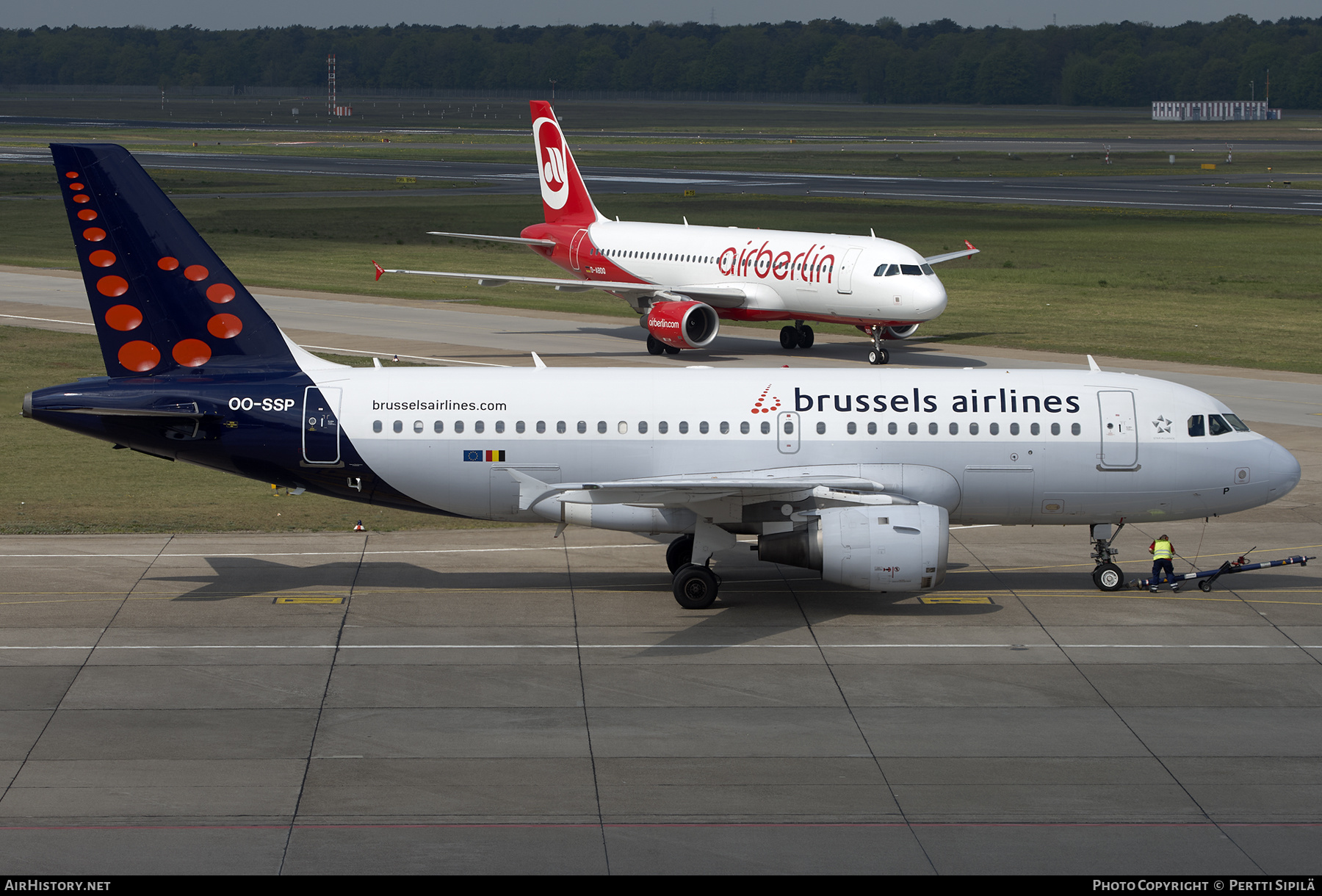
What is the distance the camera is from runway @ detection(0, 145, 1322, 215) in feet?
387

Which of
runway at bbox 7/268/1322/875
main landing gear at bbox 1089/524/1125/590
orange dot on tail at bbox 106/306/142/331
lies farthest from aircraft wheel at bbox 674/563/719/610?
orange dot on tail at bbox 106/306/142/331

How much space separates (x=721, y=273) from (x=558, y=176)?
976 centimetres

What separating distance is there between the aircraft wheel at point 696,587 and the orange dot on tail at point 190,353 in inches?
396

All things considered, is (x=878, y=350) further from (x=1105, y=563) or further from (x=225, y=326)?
(x=225, y=326)

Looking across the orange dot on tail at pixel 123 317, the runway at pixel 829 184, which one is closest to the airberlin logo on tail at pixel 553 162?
the orange dot on tail at pixel 123 317

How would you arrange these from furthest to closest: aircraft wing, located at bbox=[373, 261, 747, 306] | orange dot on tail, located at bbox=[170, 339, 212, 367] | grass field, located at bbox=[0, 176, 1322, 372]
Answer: grass field, located at bbox=[0, 176, 1322, 372], aircraft wing, located at bbox=[373, 261, 747, 306], orange dot on tail, located at bbox=[170, 339, 212, 367]

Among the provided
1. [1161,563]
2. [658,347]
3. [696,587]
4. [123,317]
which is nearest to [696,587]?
[696,587]

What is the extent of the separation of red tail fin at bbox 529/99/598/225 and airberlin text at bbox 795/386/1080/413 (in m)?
35.9

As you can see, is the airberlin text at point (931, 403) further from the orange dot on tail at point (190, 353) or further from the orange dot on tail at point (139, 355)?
the orange dot on tail at point (139, 355)

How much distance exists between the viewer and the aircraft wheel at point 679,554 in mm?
28594

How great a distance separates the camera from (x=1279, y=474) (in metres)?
27.5

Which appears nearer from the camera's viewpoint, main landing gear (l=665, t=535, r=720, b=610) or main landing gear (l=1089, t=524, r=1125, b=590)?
main landing gear (l=665, t=535, r=720, b=610)

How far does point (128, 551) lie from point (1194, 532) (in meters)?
23.8

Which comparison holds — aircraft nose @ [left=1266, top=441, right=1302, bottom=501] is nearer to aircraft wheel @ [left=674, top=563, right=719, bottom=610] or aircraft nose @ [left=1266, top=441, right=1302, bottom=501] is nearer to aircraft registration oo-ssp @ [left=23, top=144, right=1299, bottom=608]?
aircraft registration oo-ssp @ [left=23, top=144, right=1299, bottom=608]
